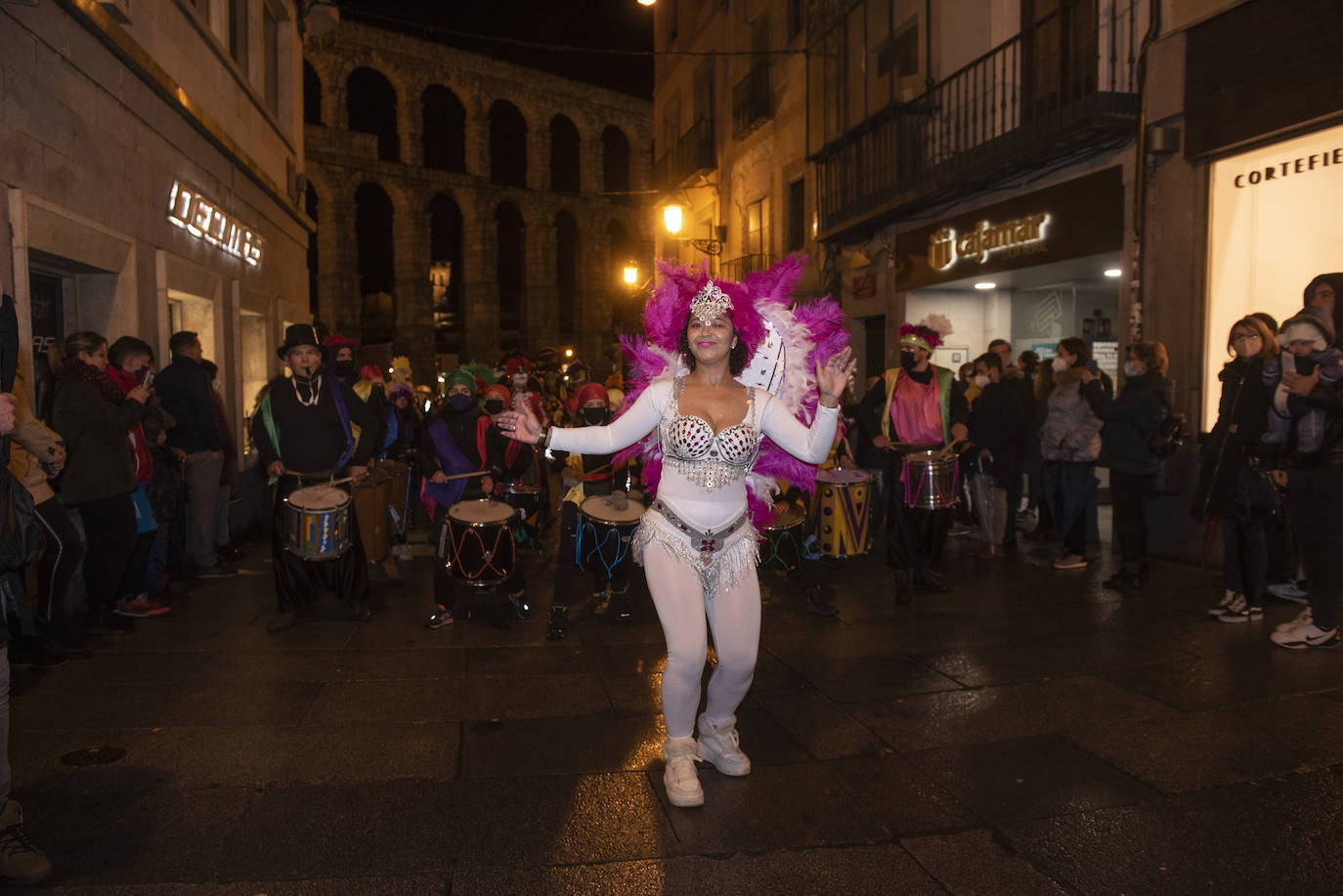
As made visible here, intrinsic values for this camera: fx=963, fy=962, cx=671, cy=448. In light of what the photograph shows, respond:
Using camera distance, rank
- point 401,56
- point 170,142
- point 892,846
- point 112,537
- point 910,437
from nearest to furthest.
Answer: point 892,846, point 112,537, point 910,437, point 170,142, point 401,56

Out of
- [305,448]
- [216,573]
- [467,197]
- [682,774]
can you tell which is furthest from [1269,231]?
[467,197]

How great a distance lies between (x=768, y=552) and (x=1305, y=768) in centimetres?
336

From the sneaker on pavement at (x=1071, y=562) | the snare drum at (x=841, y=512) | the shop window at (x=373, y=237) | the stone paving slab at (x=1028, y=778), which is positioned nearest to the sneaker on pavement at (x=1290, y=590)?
the sneaker on pavement at (x=1071, y=562)

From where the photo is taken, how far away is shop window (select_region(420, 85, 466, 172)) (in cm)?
4416

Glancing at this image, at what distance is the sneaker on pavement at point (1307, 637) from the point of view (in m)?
5.70

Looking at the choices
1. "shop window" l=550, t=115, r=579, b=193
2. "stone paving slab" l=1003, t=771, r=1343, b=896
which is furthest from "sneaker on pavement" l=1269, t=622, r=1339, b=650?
"shop window" l=550, t=115, r=579, b=193

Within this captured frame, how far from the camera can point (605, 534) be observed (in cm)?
632

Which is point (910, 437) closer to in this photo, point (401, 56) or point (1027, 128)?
point (1027, 128)

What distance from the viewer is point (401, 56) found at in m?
36.8

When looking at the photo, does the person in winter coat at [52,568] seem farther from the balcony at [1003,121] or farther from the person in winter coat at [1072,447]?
the balcony at [1003,121]

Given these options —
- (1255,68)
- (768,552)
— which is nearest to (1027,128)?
(1255,68)

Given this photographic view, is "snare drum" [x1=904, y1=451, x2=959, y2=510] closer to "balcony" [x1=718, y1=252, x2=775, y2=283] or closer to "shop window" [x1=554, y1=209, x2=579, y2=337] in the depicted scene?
"balcony" [x1=718, y1=252, x2=775, y2=283]

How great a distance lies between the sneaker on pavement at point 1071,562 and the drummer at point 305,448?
5.89 metres

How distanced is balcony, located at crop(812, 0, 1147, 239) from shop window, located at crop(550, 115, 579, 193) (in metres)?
31.6
